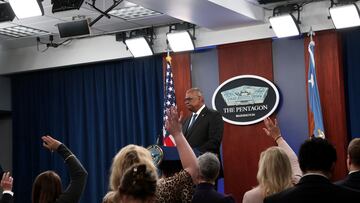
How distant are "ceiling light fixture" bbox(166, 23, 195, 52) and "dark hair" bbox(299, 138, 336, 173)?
4.96 metres

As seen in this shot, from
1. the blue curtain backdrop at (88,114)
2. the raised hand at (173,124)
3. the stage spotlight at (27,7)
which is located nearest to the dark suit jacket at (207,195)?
the raised hand at (173,124)

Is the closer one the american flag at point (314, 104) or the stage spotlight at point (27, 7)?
the stage spotlight at point (27, 7)

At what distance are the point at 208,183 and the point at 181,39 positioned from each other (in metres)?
4.22

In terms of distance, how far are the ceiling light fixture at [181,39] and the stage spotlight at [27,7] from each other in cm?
216

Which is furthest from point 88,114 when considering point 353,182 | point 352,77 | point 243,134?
point 353,182

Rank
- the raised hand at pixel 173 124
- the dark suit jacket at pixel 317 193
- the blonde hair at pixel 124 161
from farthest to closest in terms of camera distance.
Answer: the raised hand at pixel 173 124
the blonde hair at pixel 124 161
the dark suit jacket at pixel 317 193

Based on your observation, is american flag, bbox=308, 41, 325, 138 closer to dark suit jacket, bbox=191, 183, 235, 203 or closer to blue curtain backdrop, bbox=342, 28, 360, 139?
blue curtain backdrop, bbox=342, 28, 360, 139

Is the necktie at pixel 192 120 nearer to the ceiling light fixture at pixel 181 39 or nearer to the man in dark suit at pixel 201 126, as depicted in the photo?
the man in dark suit at pixel 201 126

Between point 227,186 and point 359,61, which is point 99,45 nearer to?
point 227,186

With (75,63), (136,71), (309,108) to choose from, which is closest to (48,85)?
(75,63)

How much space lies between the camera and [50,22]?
24.4 feet

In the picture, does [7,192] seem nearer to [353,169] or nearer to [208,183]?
[208,183]

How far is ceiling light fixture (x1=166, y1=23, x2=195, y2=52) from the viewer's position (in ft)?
24.3

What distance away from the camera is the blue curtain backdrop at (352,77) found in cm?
684
